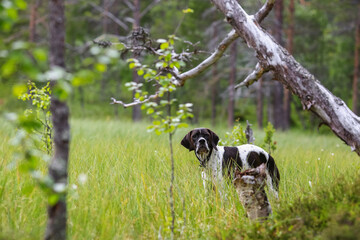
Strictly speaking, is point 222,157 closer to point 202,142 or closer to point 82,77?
point 202,142

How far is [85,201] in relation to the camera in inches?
144

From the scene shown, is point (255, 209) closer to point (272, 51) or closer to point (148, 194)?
point (148, 194)

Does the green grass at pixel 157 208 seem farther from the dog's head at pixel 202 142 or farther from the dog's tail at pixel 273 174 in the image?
the dog's head at pixel 202 142

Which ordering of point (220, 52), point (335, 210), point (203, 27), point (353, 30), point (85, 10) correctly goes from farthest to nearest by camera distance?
point (85, 10), point (203, 27), point (353, 30), point (220, 52), point (335, 210)

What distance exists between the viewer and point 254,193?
3.68 metres

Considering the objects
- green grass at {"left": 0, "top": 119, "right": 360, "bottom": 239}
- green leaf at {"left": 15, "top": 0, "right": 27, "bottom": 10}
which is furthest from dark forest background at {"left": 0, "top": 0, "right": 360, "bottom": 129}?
green leaf at {"left": 15, "top": 0, "right": 27, "bottom": 10}

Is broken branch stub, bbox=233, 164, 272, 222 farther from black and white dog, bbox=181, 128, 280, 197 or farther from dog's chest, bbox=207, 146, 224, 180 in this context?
dog's chest, bbox=207, 146, 224, 180

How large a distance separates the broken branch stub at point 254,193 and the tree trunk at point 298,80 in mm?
1035

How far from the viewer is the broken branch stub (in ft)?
12.0

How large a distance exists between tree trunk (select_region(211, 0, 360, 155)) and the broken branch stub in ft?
3.40

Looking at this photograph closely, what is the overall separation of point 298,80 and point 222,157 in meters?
1.64

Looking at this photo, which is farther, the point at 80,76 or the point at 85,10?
the point at 85,10

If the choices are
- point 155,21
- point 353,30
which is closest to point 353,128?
point 353,30

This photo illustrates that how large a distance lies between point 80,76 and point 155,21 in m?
24.6
